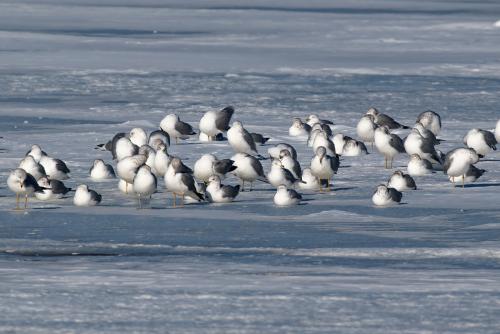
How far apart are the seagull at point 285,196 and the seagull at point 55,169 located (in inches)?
109

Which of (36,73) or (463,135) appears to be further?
(36,73)

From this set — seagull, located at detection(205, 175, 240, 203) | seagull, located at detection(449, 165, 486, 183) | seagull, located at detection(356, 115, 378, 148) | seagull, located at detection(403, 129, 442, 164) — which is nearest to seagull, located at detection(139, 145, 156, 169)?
seagull, located at detection(205, 175, 240, 203)

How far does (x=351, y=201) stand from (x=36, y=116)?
8820 millimetres

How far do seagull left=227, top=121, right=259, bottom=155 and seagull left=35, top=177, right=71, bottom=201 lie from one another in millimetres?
3921

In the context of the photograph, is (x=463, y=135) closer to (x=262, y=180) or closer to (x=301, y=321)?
(x=262, y=180)

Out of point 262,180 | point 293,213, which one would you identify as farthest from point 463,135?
point 293,213

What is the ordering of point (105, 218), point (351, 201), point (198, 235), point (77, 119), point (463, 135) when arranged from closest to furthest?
1. point (198, 235)
2. point (105, 218)
3. point (351, 201)
4. point (463, 135)
5. point (77, 119)

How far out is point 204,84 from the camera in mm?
27156

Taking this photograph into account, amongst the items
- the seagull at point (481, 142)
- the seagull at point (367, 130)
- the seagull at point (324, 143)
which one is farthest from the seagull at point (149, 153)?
the seagull at point (481, 142)

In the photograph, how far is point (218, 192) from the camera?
14.3m

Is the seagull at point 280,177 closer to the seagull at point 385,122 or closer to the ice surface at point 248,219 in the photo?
the ice surface at point 248,219

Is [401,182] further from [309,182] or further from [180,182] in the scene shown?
[180,182]

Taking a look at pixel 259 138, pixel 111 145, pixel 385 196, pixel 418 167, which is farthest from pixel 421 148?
pixel 111 145

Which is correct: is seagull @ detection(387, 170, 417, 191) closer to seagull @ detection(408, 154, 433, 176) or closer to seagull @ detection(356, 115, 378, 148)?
seagull @ detection(408, 154, 433, 176)
